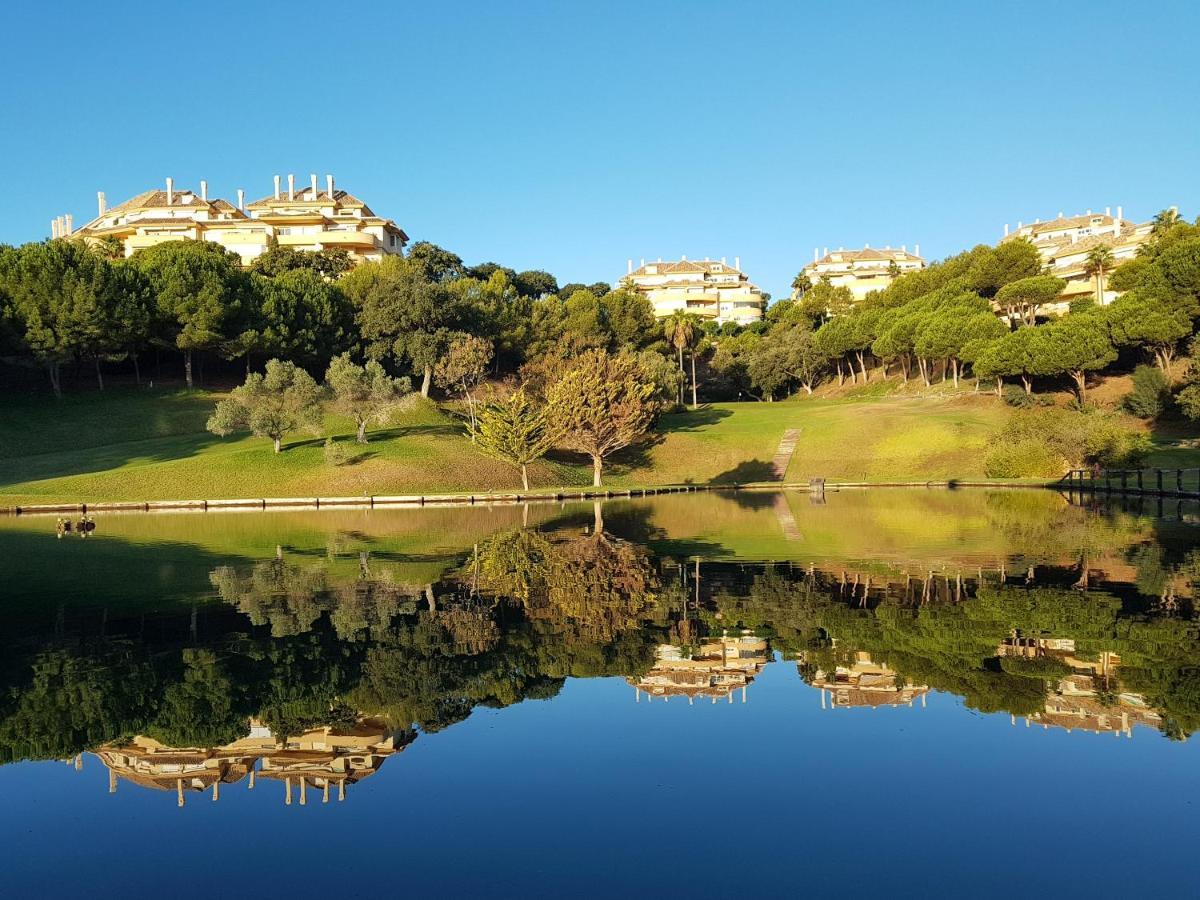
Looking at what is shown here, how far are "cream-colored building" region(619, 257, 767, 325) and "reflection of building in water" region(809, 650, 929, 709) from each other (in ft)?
505

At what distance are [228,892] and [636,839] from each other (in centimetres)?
372

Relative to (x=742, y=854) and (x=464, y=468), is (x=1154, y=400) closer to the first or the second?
(x=464, y=468)

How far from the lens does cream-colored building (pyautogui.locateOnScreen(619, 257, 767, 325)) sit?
17038cm

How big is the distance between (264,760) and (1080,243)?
462 feet

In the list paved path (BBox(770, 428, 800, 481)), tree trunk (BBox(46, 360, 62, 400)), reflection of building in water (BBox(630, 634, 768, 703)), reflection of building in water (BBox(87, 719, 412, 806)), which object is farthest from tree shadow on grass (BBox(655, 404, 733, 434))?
reflection of building in water (BBox(87, 719, 412, 806))

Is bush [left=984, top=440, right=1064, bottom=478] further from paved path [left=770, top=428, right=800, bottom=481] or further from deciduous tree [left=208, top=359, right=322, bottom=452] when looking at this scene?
deciduous tree [left=208, top=359, right=322, bottom=452]

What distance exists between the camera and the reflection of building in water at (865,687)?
1463 centimetres

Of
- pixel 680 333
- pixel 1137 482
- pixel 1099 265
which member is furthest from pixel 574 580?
pixel 1099 265

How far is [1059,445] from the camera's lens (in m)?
63.9

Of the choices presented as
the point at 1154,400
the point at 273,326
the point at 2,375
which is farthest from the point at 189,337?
the point at 1154,400

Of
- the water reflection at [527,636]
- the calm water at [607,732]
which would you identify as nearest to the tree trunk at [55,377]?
the water reflection at [527,636]

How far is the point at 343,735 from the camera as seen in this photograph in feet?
42.9

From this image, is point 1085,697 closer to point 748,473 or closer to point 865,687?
point 865,687

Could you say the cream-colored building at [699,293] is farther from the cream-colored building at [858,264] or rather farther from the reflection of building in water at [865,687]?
the reflection of building in water at [865,687]
